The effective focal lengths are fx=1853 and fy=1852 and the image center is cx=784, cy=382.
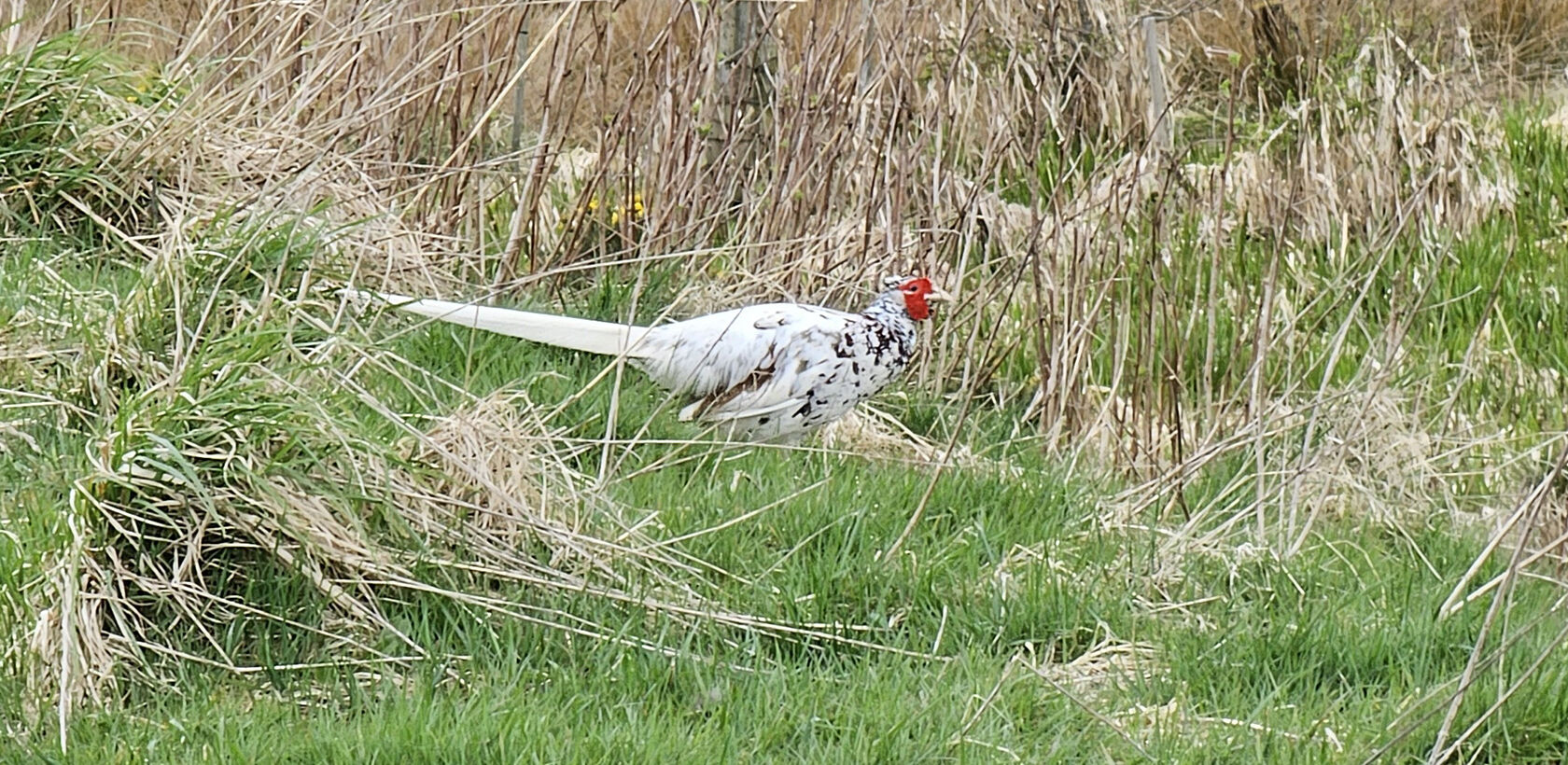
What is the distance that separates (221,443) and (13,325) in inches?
41.6

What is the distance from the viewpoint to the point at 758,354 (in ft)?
15.6

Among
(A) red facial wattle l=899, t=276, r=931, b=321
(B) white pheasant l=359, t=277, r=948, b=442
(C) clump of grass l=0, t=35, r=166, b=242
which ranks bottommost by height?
(B) white pheasant l=359, t=277, r=948, b=442

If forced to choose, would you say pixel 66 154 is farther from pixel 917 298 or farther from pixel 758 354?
pixel 917 298

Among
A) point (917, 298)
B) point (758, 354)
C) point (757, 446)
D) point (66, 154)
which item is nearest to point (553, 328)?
point (758, 354)

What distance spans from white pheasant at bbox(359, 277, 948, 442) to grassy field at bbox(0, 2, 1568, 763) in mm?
93

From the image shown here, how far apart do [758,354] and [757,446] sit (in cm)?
51

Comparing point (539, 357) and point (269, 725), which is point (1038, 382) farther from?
point (269, 725)

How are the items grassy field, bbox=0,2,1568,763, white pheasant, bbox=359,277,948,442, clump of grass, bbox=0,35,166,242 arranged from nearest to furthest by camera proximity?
1. grassy field, bbox=0,2,1568,763
2. white pheasant, bbox=359,277,948,442
3. clump of grass, bbox=0,35,166,242

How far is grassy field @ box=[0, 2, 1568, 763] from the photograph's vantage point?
3094mm

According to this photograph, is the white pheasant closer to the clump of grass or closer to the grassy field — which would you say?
the grassy field

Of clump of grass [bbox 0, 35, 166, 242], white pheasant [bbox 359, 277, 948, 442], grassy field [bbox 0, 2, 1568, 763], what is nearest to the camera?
grassy field [bbox 0, 2, 1568, 763]

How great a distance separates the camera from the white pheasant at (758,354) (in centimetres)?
469

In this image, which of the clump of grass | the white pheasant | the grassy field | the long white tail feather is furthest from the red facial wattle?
the clump of grass

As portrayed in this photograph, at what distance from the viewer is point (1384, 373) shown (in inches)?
151
